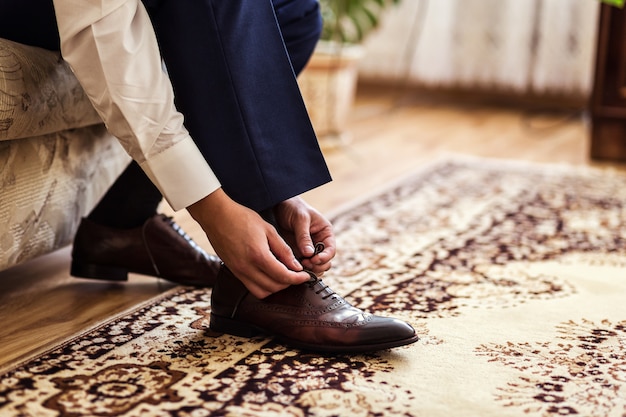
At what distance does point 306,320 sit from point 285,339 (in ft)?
0.13

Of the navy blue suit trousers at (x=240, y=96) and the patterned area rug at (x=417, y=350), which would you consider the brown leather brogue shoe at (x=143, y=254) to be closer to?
the patterned area rug at (x=417, y=350)

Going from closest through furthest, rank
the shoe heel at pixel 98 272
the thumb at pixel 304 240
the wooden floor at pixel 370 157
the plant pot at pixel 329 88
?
the thumb at pixel 304 240 → the wooden floor at pixel 370 157 → the shoe heel at pixel 98 272 → the plant pot at pixel 329 88

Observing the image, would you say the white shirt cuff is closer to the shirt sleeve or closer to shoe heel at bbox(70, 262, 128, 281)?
the shirt sleeve

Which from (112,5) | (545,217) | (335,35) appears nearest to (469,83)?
(335,35)

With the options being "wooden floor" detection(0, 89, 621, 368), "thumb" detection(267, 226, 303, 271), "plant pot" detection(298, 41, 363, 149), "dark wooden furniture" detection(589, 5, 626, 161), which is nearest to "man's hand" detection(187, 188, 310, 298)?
"thumb" detection(267, 226, 303, 271)

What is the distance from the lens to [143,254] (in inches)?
46.1

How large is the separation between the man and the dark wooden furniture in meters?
1.50

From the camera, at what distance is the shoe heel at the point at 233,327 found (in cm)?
98

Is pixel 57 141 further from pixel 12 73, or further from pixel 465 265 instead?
pixel 465 265

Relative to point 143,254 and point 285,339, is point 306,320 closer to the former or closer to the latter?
point 285,339

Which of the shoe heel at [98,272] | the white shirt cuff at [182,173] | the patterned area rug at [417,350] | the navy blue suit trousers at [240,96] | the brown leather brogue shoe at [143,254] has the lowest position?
the patterned area rug at [417,350]

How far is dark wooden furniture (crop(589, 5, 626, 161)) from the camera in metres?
2.17

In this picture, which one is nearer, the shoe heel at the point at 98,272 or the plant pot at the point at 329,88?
the shoe heel at the point at 98,272

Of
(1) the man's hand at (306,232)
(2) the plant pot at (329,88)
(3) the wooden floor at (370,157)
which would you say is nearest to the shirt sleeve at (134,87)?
(1) the man's hand at (306,232)
